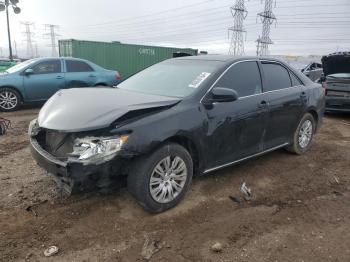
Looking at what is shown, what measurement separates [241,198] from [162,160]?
4.07ft

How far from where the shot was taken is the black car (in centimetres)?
351

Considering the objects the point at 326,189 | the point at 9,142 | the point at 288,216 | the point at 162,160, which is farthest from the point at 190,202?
the point at 9,142

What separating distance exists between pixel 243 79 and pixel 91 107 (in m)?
2.12

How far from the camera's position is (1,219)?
148 inches

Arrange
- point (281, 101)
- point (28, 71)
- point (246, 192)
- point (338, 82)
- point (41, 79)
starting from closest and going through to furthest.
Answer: point (246, 192) < point (281, 101) < point (28, 71) < point (41, 79) < point (338, 82)

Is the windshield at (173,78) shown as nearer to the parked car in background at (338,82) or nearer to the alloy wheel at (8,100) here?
the alloy wheel at (8,100)

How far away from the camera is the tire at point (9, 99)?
1016 centimetres

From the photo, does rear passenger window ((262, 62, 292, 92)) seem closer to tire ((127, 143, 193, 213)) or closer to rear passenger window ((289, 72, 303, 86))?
rear passenger window ((289, 72, 303, 86))

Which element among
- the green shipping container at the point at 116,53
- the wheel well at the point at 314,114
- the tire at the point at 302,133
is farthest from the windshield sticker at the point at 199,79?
the green shipping container at the point at 116,53

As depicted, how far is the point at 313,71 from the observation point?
57.7 ft

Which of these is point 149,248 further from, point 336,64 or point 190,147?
point 336,64

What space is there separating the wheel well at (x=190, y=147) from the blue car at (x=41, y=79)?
24.6 ft

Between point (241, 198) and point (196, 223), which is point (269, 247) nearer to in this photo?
point (196, 223)

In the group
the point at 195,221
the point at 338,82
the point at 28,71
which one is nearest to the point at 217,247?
the point at 195,221
